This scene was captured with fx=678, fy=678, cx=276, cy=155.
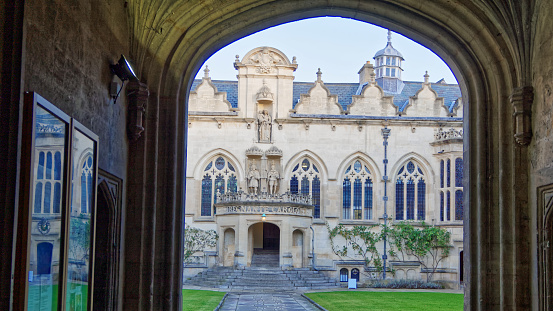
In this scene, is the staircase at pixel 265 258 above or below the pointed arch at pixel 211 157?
below

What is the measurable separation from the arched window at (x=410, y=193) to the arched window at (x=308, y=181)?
4.06 m

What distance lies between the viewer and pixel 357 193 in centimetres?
3453

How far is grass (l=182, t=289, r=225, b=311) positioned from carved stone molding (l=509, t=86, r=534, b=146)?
10.9 m

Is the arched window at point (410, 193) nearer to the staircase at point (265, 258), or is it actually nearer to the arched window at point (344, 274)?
the arched window at point (344, 274)

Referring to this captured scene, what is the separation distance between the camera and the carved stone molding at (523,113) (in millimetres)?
8648

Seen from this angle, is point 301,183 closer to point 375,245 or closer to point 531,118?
point 375,245

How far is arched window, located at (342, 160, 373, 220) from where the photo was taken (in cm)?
3444

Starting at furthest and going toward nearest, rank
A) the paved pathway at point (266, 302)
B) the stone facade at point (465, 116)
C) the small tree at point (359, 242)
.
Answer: the small tree at point (359, 242) → the paved pathway at point (266, 302) → the stone facade at point (465, 116)

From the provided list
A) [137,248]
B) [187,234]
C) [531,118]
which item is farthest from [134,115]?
[187,234]

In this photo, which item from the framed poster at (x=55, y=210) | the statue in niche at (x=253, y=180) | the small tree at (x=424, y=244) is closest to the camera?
the framed poster at (x=55, y=210)

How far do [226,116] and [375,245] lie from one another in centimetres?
983

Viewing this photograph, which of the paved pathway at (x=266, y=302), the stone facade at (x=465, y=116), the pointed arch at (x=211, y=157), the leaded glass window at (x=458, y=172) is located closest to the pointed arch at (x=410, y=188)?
the leaded glass window at (x=458, y=172)

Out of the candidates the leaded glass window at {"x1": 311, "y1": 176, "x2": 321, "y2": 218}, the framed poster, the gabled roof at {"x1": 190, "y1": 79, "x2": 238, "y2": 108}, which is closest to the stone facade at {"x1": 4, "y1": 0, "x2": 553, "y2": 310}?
the framed poster

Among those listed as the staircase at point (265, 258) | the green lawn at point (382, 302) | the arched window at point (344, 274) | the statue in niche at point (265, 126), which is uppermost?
the statue in niche at point (265, 126)
